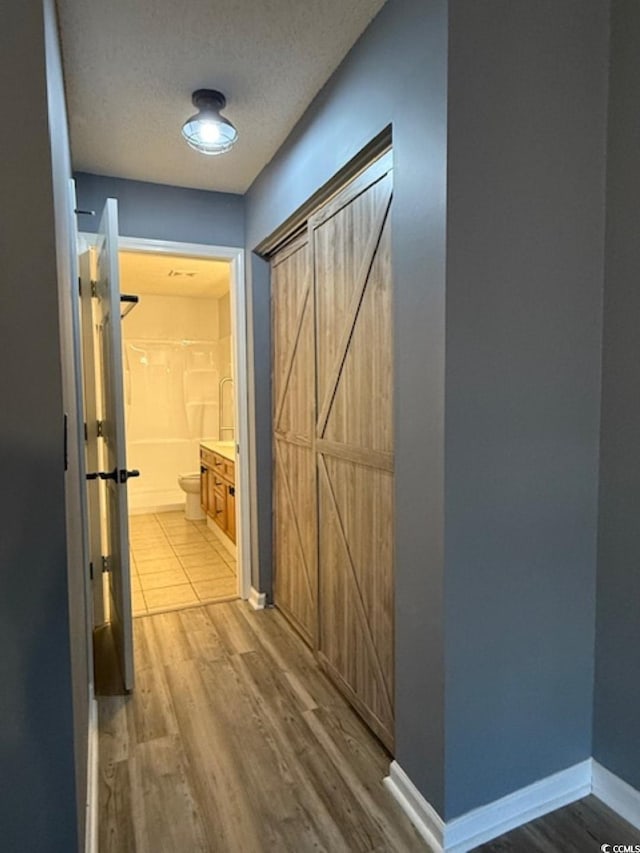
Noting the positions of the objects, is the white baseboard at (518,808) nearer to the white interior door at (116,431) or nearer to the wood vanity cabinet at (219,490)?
A: the white interior door at (116,431)

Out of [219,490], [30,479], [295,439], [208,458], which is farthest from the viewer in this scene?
[208,458]

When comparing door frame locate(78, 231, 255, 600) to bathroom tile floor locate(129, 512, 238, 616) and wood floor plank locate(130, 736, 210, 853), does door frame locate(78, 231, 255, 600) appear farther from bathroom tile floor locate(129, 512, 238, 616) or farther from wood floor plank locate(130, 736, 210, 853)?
wood floor plank locate(130, 736, 210, 853)

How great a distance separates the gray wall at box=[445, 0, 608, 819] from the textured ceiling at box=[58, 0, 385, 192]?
61cm

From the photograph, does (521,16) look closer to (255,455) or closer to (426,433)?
(426,433)

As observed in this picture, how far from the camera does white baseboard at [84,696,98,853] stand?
4.71ft

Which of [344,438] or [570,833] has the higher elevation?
[344,438]

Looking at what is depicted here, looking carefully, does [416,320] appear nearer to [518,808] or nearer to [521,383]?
[521,383]

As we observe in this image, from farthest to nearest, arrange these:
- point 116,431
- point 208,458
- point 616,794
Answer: point 208,458 → point 116,431 → point 616,794

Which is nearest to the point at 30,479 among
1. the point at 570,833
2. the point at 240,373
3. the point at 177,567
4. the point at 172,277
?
the point at 570,833

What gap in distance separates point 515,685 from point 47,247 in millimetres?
1699

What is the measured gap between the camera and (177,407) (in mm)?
6027

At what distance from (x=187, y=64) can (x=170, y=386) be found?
436 centimetres

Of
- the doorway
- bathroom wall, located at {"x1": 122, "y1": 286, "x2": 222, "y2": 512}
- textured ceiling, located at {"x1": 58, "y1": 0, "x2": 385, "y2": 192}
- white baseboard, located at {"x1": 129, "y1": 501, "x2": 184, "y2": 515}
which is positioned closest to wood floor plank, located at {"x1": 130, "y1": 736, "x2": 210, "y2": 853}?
the doorway

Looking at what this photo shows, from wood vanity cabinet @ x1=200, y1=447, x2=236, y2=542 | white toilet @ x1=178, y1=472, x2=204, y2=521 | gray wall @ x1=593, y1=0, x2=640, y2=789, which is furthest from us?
white toilet @ x1=178, y1=472, x2=204, y2=521
